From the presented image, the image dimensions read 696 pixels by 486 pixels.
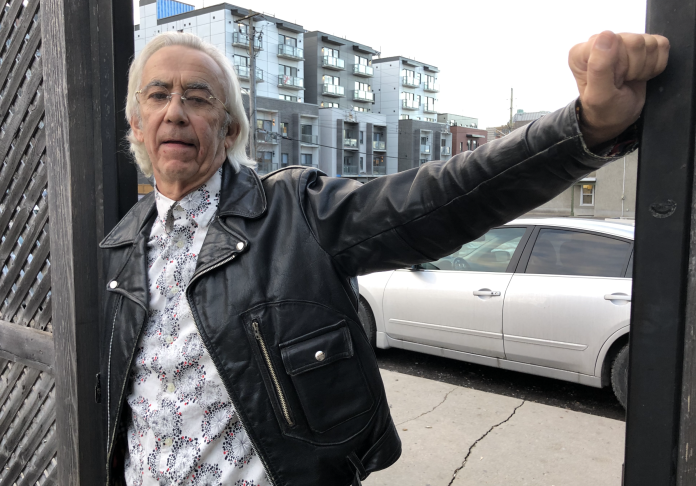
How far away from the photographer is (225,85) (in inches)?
66.1

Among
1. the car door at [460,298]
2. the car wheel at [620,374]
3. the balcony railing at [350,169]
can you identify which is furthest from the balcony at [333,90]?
the car wheel at [620,374]

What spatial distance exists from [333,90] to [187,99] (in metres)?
66.8

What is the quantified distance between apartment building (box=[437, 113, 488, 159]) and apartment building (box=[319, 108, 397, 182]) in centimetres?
935

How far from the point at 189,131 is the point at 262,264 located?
497 millimetres

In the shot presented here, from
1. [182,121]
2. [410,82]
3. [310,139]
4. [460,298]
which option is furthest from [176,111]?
[410,82]

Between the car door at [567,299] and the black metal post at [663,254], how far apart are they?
3650mm

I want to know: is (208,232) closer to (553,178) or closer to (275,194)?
(275,194)

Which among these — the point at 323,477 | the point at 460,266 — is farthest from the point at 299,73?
the point at 323,477

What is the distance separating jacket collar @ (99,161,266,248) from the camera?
1489 millimetres

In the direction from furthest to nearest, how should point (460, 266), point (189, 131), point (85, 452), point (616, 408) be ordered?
point (460, 266) → point (616, 408) → point (85, 452) → point (189, 131)

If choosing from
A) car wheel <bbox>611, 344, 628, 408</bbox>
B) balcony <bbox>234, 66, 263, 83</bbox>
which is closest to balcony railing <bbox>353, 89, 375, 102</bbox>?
balcony <bbox>234, 66, 263, 83</bbox>

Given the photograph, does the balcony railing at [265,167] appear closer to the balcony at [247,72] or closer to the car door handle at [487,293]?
the balcony at [247,72]

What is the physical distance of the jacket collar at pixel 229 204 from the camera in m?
1.49

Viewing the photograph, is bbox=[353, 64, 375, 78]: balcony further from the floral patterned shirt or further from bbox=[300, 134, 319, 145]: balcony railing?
the floral patterned shirt
